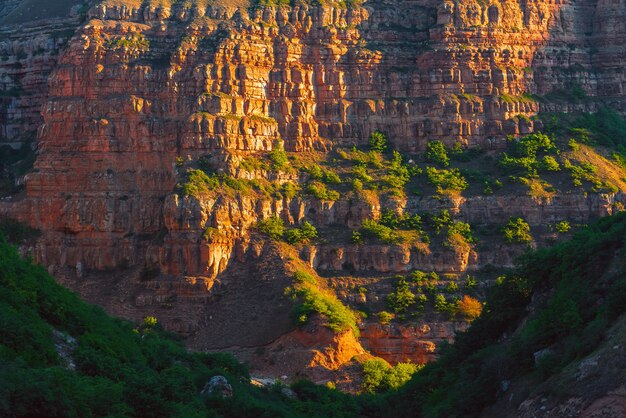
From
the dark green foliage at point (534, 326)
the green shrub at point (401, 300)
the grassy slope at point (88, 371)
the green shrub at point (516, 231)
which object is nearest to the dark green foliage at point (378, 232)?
the green shrub at point (401, 300)

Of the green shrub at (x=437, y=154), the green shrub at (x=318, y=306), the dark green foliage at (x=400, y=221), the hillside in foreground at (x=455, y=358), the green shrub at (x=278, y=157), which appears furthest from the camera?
the green shrub at (x=437, y=154)

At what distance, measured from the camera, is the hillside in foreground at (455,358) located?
4506cm

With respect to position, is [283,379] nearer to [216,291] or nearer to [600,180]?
[216,291]

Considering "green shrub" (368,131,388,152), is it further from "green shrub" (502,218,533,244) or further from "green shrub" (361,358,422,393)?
"green shrub" (361,358,422,393)

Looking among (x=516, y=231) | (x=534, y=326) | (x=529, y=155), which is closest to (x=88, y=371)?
(x=534, y=326)

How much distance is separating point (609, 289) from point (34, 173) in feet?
167

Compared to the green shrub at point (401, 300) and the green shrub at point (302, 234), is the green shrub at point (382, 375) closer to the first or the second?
the green shrub at point (401, 300)

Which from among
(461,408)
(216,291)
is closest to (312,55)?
(216,291)

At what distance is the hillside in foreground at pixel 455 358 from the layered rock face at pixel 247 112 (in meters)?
24.4

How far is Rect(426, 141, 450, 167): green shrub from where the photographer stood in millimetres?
97000

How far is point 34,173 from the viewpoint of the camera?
93.6 meters

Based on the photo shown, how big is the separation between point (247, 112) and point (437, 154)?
12395mm

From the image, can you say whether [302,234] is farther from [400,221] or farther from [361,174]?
[361,174]

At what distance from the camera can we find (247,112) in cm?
9512
